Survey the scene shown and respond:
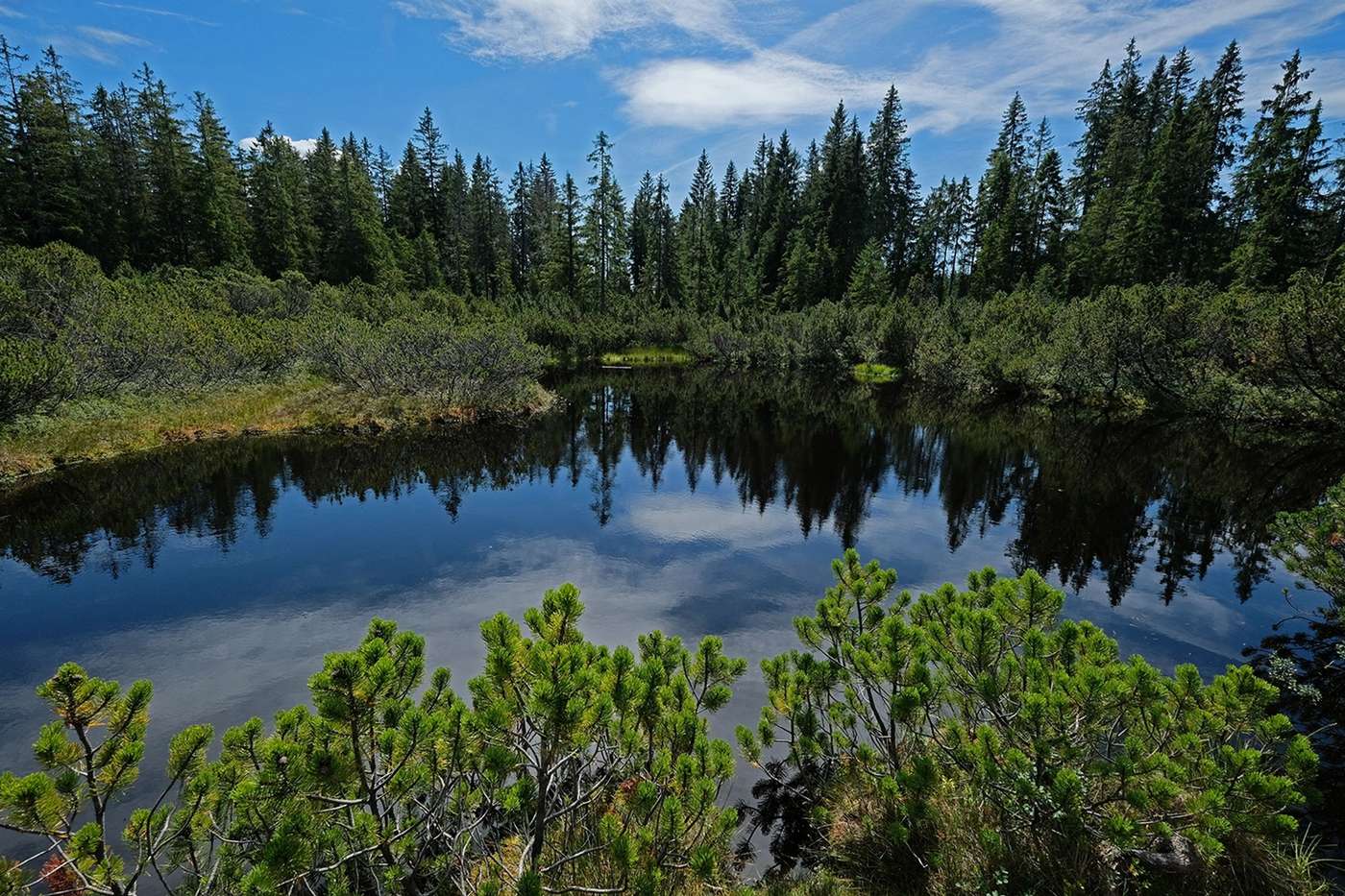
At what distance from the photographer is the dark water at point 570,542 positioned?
9.72m

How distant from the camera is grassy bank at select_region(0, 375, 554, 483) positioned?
1817 centimetres

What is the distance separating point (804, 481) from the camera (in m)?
20.6

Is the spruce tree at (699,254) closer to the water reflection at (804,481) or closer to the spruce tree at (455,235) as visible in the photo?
the spruce tree at (455,235)

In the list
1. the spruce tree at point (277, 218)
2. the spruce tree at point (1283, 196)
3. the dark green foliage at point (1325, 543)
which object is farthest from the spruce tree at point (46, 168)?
the spruce tree at point (1283, 196)

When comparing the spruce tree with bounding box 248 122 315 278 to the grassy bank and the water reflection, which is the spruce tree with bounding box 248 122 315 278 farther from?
the water reflection

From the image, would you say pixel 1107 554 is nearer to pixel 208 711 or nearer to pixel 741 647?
pixel 741 647

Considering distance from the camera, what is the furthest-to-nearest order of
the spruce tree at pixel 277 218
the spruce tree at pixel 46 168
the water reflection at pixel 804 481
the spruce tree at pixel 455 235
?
the spruce tree at pixel 455 235 < the spruce tree at pixel 277 218 < the spruce tree at pixel 46 168 < the water reflection at pixel 804 481

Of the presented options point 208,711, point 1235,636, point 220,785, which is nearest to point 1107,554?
point 1235,636

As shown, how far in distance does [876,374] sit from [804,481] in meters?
36.1

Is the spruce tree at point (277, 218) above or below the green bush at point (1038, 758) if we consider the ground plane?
above

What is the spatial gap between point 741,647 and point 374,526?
10.7m

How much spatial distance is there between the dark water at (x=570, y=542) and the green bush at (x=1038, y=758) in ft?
10.2

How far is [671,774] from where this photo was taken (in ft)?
14.3

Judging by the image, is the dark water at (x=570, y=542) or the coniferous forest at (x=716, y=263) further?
the coniferous forest at (x=716, y=263)
